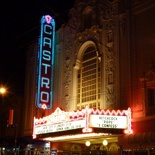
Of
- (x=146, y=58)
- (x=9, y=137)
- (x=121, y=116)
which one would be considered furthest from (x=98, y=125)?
(x=9, y=137)

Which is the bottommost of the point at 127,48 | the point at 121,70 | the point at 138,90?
the point at 138,90

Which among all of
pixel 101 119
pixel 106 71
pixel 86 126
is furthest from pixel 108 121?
pixel 106 71

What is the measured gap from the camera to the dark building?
1711 centimetres

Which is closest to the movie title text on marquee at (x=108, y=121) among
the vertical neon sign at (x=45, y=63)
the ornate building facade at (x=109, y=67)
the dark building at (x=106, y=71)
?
the dark building at (x=106, y=71)

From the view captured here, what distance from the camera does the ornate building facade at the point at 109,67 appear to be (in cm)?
1709

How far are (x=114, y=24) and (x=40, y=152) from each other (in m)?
10.2

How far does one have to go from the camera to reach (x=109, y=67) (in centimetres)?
1973

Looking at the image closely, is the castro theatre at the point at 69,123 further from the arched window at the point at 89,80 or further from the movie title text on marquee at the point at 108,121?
the arched window at the point at 89,80

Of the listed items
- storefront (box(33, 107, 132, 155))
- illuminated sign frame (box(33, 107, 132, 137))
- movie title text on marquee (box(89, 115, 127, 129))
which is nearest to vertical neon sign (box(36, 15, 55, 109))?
storefront (box(33, 107, 132, 155))

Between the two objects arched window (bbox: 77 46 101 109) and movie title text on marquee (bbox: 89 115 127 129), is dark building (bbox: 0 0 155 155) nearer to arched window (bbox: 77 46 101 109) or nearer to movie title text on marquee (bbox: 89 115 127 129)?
arched window (bbox: 77 46 101 109)

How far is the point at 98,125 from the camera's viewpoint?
16812mm

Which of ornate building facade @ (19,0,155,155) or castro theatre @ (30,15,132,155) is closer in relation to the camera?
castro theatre @ (30,15,132,155)

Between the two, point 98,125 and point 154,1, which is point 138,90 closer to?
point 98,125

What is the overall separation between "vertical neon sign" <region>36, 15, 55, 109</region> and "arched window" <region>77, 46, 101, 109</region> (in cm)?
193
